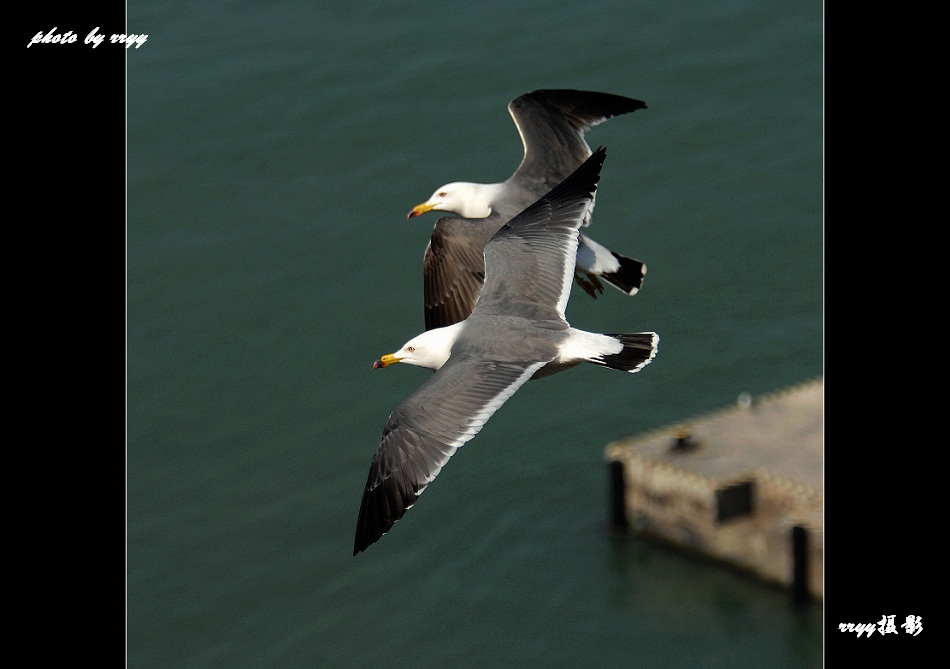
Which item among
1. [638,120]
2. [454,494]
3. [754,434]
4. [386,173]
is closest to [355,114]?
[386,173]

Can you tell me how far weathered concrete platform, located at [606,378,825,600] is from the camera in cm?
2797

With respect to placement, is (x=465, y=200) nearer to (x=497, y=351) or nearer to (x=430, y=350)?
(x=430, y=350)

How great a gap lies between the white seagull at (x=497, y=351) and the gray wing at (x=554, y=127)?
2296mm

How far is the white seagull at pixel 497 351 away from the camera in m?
13.6

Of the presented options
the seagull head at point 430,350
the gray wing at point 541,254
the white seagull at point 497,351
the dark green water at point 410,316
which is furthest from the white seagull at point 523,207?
the dark green water at point 410,316

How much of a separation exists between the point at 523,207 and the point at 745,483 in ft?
36.2

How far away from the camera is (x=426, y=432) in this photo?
45.2 feet

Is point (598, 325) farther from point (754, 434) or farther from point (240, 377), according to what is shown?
point (240, 377)

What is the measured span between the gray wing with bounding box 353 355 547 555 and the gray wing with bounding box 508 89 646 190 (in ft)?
16.9

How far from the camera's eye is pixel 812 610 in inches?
1151

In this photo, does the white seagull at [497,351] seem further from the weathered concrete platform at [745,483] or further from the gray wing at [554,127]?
the weathered concrete platform at [745,483]

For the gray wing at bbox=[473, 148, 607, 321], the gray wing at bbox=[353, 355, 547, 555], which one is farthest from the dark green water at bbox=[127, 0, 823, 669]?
the gray wing at bbox=[353, 355, 547, 555]

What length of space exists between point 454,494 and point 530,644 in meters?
3.80

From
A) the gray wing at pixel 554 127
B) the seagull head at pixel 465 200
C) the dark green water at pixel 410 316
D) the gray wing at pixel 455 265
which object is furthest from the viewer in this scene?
the dark green water at pixel 410 316
